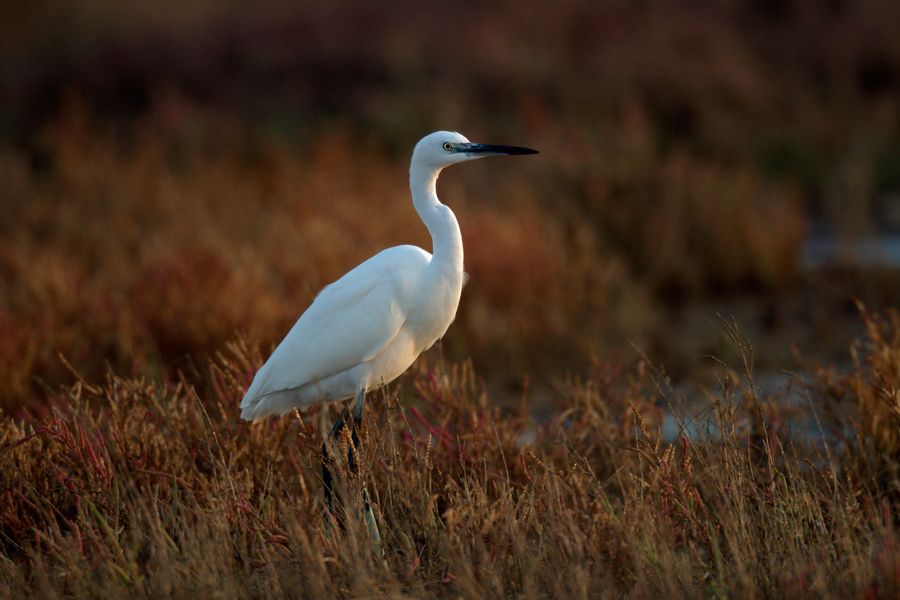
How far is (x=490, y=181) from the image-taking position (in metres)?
7.96

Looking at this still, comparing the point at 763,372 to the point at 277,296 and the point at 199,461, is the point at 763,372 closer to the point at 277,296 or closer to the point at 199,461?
the point at 277,296

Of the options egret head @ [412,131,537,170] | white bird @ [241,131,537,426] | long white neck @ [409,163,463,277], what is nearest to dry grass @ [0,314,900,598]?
white bird @ [241,131,537,426]

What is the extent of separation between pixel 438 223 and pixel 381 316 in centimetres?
34

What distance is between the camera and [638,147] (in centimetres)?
728

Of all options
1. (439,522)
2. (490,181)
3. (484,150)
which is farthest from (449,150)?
(490,181)

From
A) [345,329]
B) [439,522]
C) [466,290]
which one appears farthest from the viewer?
[466,290]

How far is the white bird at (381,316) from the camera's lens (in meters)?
2.64

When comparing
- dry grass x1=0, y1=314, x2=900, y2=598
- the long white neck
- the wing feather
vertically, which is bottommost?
dry grass x1=0, y1=314, x2=900, y2=598

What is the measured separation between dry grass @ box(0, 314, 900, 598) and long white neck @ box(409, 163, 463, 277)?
485mm

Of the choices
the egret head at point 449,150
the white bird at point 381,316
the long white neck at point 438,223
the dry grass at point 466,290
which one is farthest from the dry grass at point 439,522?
the egret head at point 449,150

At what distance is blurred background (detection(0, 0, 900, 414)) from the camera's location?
489 cm

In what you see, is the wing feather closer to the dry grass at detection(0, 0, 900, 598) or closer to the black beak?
the dry grass at detection(0, 0, 900, 598)

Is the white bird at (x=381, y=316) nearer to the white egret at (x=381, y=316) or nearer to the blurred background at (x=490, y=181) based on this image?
the white egret at (x=381, y=316)

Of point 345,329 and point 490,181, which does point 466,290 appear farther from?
point 345,329
